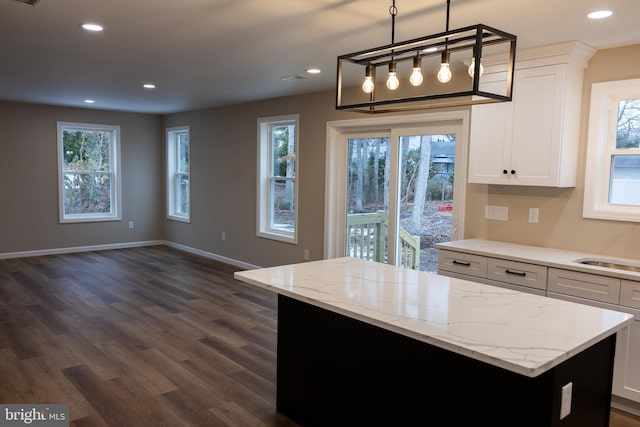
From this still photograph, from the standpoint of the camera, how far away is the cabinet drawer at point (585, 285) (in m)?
2.93

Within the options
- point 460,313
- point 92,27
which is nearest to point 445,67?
point 460,313

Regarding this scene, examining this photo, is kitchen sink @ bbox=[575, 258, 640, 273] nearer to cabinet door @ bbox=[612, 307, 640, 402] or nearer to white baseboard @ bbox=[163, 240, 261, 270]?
cabinet door @ bbox=[612, 307, 640, 402]

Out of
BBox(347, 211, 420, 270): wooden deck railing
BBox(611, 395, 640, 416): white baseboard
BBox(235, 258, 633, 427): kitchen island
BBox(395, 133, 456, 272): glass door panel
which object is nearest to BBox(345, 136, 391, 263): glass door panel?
BBox(347, 211, 420, 270): wooden deck railing

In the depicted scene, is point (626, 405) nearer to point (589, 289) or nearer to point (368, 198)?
point (589, 289)

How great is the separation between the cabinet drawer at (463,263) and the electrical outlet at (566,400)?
1767 mm

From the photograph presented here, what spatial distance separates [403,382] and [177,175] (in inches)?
285

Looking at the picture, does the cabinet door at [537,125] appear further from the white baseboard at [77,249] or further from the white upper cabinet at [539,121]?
the white baseboard at [77,249]

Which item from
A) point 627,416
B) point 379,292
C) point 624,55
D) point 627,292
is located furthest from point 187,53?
point 627,416

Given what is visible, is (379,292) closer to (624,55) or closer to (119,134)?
(624,55)

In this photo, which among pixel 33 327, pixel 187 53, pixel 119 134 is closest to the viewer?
pixel 187 53

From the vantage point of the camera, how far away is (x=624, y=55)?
3.38 meters

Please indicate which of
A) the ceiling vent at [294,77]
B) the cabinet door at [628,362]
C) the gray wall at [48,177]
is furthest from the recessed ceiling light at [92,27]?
the gray wall at [48,177]

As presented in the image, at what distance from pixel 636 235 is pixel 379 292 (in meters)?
2.15

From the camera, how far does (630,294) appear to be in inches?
113
